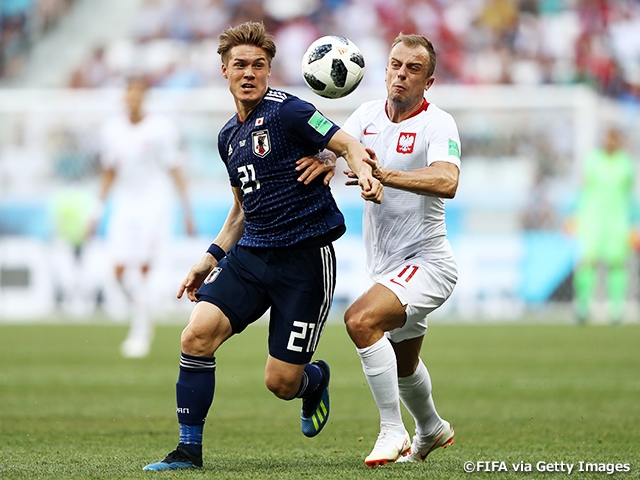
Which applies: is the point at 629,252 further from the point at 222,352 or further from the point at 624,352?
the point at 222,352

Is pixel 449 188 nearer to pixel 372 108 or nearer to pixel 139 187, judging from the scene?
pixel 372 108

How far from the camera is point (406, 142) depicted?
5645 mm

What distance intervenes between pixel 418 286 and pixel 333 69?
3.91 ft

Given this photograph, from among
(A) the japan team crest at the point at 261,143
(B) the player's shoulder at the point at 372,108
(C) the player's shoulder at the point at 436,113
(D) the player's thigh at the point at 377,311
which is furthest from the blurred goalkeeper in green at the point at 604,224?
(A) the japan team crest at the point at 261,143

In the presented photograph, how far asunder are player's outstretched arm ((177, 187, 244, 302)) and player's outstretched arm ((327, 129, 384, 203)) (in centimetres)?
68

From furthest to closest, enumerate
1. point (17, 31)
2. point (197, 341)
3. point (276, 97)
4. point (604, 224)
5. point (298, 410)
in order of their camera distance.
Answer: point (17, 31)
point (604, 224)
point (298, 410)
point (276, 97)
point (197, 341)

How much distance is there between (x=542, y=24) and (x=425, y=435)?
18363 millimetres

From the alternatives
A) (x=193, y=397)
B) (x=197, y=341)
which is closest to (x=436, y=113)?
(x=197, y=341)

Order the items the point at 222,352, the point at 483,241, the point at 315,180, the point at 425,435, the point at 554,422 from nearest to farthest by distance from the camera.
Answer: the point at 315,180
the point at 425,435
the point at 554,422
the point at 222,352
the point at 483,241

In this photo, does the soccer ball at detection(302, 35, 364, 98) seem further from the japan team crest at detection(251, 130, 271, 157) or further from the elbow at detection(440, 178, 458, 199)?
the elbow at detection(440, 178, 458, 199)

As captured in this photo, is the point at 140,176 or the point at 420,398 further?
the point at 140,176

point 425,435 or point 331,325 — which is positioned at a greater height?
point 425,435

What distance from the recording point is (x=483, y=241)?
17.6 m

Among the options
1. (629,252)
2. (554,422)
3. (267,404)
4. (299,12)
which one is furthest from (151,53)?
(554,422)
